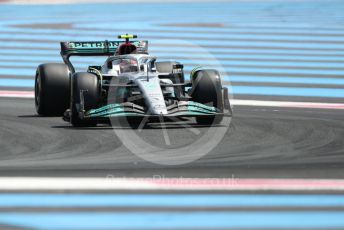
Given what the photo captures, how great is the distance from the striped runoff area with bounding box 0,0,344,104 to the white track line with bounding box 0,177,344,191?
25.2ft

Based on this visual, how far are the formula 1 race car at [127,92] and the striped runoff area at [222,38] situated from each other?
3596 millimetres

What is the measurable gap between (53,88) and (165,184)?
5426 mm

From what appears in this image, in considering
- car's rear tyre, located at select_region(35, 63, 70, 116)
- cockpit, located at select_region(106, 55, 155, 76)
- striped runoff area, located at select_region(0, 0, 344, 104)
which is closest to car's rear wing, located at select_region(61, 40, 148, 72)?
car's rear tyre, located at select_region(35, 63, 70, 116)

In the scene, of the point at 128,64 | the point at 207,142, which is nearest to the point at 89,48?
the point at 128,64

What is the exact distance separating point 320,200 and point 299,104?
313 inches

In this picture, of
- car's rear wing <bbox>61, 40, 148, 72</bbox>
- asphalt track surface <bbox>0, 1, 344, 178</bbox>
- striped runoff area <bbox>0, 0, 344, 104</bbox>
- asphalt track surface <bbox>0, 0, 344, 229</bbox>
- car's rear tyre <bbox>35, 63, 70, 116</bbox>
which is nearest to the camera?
asphalt track surface <bbox>0, 0, 344, 229</bbox>

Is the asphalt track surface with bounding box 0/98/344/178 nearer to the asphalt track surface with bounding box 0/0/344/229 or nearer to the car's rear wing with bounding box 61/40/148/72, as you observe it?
the asphalt track surface with bounding box 0/0/344/229

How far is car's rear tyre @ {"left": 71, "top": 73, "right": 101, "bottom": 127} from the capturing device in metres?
11.7

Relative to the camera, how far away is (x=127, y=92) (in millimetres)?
12086

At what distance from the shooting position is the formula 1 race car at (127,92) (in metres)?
11.5

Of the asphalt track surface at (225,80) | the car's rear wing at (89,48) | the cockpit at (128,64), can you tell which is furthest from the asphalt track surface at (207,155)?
the car's rear wing at (89,48)

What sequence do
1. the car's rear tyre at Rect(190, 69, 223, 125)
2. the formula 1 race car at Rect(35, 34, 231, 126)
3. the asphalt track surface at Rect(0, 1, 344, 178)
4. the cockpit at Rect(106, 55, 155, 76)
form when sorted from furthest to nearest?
the cockpit at Rect(106, 55, 155, 76), the car's rear tyre at Rect(190, 69, 223, 125), the formula 1 race car at Rect(35, 34, 231, 126), the asphalt track surface at Rect(0, 1, 344, 178)

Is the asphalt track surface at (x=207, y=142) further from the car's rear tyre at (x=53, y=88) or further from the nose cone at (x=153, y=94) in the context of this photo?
the car's rear tyre at (x=53, y=88)

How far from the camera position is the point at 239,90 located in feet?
56.7
